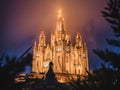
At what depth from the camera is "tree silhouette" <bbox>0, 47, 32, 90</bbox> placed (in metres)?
4.69

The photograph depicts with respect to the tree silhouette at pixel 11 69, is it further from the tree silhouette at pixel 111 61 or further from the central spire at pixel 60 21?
the central spire at pixel 60 21

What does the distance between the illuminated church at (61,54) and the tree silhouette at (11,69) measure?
276 ft

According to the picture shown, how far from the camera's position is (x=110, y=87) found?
6.71 m

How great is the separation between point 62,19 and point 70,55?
19.0 meters

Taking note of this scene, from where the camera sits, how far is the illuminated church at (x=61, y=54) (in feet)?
305

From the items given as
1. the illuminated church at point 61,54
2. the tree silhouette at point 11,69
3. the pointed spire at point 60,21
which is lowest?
the tree silhouette at point 11,69

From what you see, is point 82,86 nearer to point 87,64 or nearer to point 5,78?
point 5,78

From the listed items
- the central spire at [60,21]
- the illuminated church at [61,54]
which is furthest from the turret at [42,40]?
the central spire at [60,21]

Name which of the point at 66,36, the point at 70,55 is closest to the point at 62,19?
the point at 66,36

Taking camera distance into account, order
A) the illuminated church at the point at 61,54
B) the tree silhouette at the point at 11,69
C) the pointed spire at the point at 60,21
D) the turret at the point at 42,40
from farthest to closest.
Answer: the pointed spire at the point at 60,21, the turret at the point at 42,40, the illuminated church at the point at 61,54, the tree silhouette at the point at 11,69

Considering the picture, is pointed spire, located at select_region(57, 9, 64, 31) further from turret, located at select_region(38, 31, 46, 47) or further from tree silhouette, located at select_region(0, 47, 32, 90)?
tree silhouette, located at select_region(0, 47, 32, 90)

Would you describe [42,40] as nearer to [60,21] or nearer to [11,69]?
[60,21]

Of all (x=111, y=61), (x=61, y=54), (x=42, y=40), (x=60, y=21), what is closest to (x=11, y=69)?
(x=111, y=61)

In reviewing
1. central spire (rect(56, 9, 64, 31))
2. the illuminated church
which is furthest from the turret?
central spire (rect(56, 9, 64, 31))
